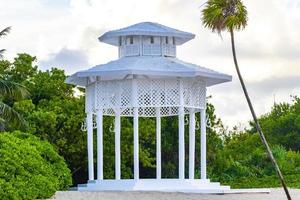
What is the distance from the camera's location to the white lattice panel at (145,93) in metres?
32.2

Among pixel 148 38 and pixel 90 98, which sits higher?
pixel 148 38

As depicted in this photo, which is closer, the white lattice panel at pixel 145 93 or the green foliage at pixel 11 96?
the white lattice panel at pixel 145 93

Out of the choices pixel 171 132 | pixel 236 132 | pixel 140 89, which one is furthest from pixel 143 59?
pixel 236 132

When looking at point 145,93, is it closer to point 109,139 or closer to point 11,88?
point 11,88

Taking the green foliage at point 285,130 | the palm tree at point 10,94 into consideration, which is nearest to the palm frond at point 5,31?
the palm tree at point 10,94

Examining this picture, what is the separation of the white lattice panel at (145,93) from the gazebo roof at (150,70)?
0.98ft

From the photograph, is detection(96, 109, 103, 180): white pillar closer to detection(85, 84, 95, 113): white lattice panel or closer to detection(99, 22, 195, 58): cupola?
detection(85, 84, 95, 113): white lattice panel

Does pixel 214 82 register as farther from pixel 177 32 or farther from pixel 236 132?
pixel 236 132

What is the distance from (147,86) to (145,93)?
0.23 m

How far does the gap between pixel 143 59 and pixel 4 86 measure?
5790 mm

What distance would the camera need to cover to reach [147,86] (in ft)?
106

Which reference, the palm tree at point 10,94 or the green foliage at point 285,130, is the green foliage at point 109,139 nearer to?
the palm tree at point 10,94

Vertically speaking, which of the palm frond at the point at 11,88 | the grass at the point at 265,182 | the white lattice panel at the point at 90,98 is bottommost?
the grass at the point at 265,182

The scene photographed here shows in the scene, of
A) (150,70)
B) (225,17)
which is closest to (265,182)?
(150,70)
